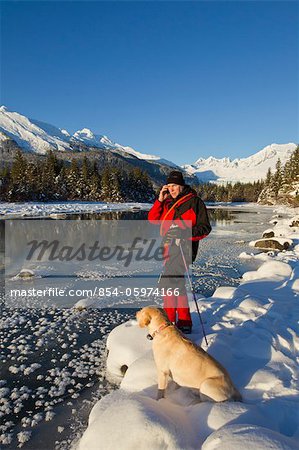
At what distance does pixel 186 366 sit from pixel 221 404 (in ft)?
1.75

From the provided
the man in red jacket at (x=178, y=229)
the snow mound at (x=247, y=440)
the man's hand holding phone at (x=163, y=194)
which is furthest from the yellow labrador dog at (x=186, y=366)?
the man's hand holding phone at (x=163, y=194)

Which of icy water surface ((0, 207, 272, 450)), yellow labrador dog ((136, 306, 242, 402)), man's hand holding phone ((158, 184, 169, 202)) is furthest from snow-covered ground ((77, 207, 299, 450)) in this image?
man's hand holding phone ((158, 184, 169, 202))

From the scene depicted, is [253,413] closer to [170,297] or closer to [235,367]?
[235,367]

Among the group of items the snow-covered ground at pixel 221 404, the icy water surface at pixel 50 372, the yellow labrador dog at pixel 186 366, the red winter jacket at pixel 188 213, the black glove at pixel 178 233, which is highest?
the red winter jacket at pixel 188 213

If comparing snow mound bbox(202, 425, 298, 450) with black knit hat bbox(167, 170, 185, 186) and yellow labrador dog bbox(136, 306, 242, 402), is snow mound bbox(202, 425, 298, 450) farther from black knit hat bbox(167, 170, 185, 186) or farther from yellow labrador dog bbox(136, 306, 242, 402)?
black knit hat bbox(167, 170, 185, 186)

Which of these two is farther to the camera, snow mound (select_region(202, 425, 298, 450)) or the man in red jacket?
the man in red jacket

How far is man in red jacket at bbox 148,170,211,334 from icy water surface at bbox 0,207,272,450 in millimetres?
1772

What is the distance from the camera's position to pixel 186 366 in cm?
355

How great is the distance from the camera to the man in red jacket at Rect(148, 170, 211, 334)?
4.89m

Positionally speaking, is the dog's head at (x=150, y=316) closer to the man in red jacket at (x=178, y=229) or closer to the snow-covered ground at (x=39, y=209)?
the man in red jacket at (x=178, y=229)

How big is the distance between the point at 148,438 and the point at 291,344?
3228mm

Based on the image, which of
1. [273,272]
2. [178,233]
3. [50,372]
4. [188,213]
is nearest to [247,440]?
[178,233]

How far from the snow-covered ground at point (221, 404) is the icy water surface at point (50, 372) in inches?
17.4

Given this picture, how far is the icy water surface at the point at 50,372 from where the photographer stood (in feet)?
12.9
